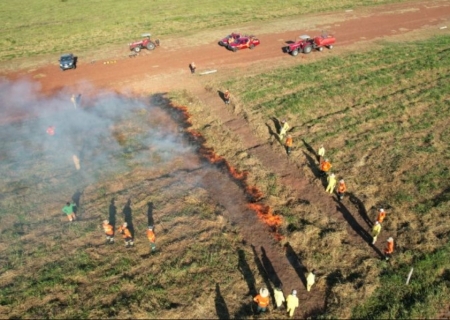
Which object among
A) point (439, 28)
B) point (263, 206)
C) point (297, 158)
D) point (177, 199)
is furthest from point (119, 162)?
point (439, 28)

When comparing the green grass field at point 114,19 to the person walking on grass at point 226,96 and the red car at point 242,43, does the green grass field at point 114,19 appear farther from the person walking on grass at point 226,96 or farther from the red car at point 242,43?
the person walking on grass at point 226,96

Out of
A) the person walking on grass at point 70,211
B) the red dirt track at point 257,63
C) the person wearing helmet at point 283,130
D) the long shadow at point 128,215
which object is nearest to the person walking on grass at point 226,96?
the red dirt track at point 257,63

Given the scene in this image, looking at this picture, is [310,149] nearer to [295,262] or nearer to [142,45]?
[295,262]

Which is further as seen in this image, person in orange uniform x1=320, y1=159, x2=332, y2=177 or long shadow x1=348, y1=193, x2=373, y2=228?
person in orange uniform x1=320, y1=159, x2=332, y2=177

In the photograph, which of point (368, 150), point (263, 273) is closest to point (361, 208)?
point (368, 150)

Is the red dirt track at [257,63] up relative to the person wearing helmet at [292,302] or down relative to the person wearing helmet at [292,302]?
up

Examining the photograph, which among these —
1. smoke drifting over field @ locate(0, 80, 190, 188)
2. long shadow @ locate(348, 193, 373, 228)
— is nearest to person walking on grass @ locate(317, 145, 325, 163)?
long shadow @ locate(348, 193, 373, 228)

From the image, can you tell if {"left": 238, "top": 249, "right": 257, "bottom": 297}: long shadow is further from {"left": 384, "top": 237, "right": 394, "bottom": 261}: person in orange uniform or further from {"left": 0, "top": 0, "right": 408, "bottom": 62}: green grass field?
{"left": 0, "top": 0, "right": 408, "bottom": 62}: green grass field
